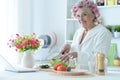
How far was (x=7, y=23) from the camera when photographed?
388 centimetres

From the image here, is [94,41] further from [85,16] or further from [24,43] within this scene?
[24,43]

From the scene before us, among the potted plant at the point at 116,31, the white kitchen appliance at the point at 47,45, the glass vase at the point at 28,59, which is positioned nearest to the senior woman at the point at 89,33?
the glass vase at the point at 28,59

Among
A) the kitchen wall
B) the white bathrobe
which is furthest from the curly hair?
the kitchen wall

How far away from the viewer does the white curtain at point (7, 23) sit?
3791 mm

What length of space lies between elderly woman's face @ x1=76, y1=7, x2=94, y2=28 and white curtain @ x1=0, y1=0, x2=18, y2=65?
4.29 feet

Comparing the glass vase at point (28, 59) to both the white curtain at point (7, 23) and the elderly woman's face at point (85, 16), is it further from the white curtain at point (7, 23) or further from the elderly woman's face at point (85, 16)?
the white curtain at point (7, 23)

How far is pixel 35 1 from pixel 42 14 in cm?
24

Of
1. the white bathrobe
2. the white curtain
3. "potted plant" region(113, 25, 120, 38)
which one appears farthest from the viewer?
the white curtain

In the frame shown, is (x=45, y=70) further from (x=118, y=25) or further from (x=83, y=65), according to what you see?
(x=118, y=25)

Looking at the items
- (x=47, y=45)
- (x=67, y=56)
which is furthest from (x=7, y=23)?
(x=67, y=56)

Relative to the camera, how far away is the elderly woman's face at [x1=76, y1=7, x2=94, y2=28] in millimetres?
2883

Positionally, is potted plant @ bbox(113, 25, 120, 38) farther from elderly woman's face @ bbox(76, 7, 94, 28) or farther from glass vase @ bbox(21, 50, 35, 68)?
glass vase @ bbox(21, 50, 35, 68)

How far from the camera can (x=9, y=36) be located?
3.87 meters

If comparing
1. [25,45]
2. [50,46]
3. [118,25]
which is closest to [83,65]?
[25,45]
